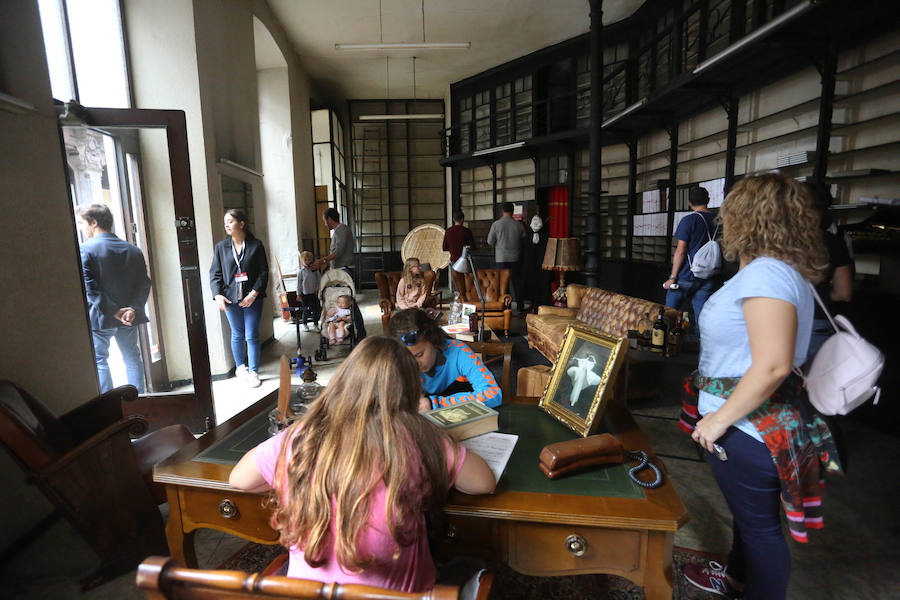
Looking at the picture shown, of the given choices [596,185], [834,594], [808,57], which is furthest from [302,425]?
[596,185]

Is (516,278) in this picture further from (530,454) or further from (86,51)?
(530,454)

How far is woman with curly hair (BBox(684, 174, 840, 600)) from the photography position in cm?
113

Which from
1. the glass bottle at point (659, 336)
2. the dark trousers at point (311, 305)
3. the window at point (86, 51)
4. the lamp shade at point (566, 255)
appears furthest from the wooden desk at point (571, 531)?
the lamp shade at point (566, 255)

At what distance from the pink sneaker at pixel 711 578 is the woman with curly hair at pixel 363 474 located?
122 cm

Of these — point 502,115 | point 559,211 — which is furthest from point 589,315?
point 502,115

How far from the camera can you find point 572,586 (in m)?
1.78

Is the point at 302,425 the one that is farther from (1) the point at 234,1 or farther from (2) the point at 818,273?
(1) the point at 234,1

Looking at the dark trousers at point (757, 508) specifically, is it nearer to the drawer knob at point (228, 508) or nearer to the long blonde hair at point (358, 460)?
the long blonde hair at point (358, 460)

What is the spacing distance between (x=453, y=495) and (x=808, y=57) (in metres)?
4.47

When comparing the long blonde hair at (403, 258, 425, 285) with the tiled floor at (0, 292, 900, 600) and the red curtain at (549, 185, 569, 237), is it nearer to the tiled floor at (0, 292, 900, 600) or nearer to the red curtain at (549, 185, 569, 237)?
the tiled floor at (0, 292, 900, 600)

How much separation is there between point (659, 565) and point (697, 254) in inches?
130

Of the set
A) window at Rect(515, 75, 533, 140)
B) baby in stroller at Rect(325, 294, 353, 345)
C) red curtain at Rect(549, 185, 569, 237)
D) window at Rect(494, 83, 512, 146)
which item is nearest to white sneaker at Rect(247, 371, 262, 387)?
baby in stroller at Rect(325, 294, 353, 345)

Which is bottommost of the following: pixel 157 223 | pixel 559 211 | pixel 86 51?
pixel 157 223

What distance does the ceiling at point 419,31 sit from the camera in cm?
677
